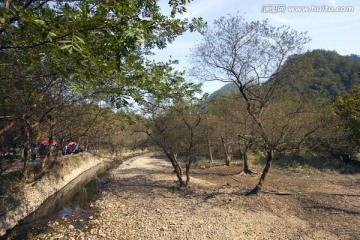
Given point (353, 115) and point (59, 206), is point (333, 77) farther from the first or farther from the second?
point (59, 206)

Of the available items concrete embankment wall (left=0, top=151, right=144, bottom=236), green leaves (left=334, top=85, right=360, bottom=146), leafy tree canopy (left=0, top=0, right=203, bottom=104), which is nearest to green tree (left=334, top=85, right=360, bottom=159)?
green leaves (left=334, top=85, right=360, bottom=146)

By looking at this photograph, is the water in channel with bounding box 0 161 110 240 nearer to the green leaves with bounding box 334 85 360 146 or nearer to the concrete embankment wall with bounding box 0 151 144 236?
the concrete embankment wall with bounding box 0 151 144 236

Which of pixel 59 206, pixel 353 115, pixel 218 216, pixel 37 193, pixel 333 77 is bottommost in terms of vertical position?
pixel 59 206

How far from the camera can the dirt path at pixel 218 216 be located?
10.1 m

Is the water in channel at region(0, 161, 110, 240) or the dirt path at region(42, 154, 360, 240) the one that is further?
the water in channel at region(0, 161, 110, 240)

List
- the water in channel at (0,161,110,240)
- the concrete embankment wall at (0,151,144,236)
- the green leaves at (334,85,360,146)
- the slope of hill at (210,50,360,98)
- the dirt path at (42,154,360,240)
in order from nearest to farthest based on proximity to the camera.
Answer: the dirt path at (42,154,360,240) → the water in channel at (0,161,110,240) → the concrete embankment wall at (0,151,144,236) → the green leaves at (334,85,360,146) → the slope of hill at (210,50,360,98)

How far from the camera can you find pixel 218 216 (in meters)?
11.9

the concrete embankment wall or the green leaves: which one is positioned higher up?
the green leaves

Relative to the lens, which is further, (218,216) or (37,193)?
(37,193)

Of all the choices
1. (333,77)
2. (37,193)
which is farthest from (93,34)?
(333,77)

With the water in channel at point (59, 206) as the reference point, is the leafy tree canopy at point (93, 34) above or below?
above

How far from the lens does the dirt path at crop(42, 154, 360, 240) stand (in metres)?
10.1

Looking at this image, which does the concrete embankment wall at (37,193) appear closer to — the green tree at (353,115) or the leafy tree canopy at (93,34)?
the leafy tree canopy at (93,34)

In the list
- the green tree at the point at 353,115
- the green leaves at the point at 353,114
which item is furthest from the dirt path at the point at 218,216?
the green leaves at the point at 353,114
